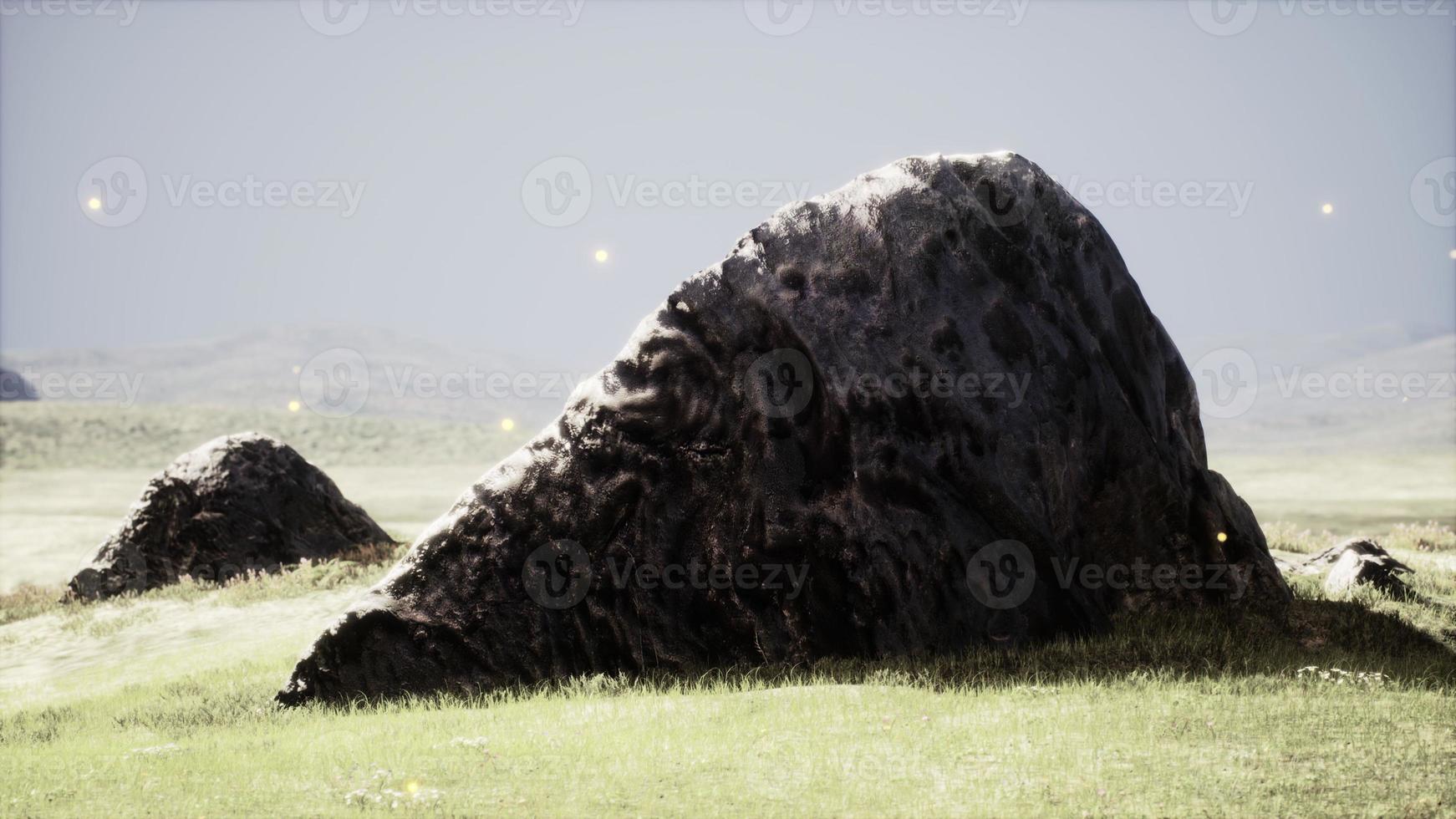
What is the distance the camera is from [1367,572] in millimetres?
12398

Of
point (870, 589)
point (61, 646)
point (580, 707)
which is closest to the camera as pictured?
point (580, 707)

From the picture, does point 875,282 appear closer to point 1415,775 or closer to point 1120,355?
point 1120,355

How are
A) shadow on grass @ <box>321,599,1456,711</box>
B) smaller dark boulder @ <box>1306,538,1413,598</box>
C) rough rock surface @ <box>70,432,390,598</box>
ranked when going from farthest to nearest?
rough rock surface @ <box>70,432,390,598</box> < smaller dark boulder @ <box>1306,538,1413,598</box> < shadow on grass @ <box>321,599,1456,711</box>

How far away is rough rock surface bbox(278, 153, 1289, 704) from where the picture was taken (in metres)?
9.98

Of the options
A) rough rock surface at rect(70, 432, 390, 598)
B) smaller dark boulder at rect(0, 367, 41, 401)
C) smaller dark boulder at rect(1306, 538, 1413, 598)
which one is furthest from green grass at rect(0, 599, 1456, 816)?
smaller dark boulder at rect(0, 367, 41, 401)

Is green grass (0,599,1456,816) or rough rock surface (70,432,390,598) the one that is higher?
rough rock surface (70,432,390,598)

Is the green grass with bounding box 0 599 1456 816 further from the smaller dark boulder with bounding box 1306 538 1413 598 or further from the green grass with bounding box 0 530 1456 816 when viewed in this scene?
the smaller dark boulder with bounding box 1306 538 1413 598

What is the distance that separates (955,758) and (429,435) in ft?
242

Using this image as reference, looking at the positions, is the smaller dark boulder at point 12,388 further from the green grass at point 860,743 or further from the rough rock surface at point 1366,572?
the rough rock surface at point 1366,572

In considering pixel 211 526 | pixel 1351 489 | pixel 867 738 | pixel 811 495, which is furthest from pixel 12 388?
pixel 867 738

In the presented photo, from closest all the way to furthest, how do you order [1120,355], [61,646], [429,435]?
1. [1120,355]
2. [61,646]
3. [429,435]

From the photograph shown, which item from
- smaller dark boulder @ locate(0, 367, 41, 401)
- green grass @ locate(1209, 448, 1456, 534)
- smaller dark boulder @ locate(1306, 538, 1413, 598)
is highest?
smaller dark boulder @ locate(0, 367, 41, 401)

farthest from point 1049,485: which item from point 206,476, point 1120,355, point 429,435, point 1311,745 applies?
point 429,435

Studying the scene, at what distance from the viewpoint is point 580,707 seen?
877 centimetres
